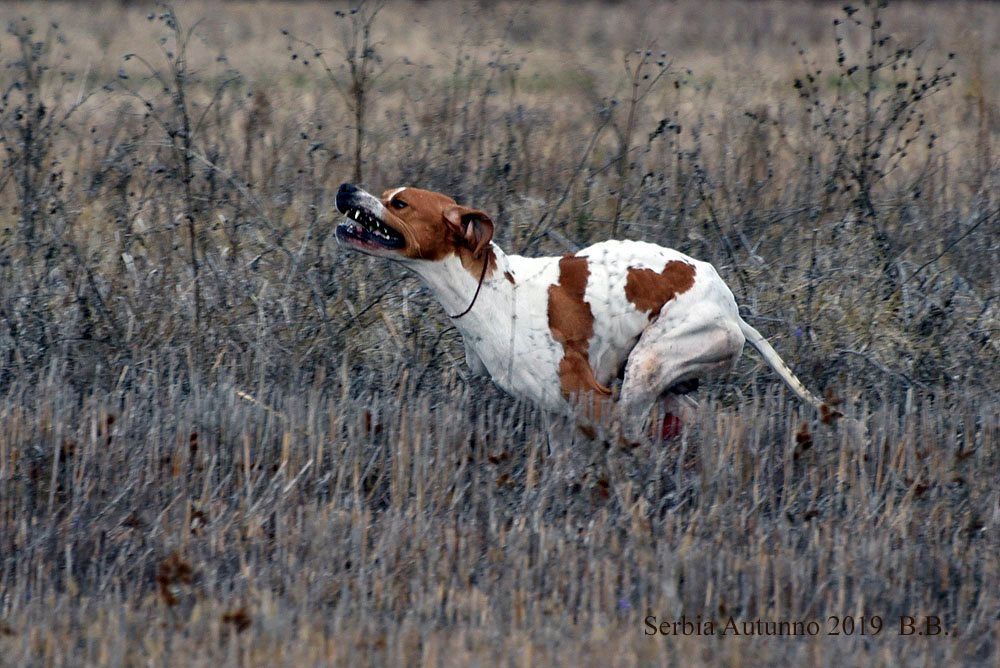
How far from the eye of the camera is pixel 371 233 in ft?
16.9

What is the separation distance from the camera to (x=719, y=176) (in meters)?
7.84

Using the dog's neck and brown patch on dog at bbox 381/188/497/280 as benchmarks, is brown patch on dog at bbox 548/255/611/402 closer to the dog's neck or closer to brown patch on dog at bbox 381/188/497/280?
the dog's neck

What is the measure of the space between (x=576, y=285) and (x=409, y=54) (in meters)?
11.2

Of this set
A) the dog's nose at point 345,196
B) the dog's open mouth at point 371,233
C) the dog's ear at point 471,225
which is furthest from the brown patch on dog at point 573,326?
the dog's nose at point 345,196

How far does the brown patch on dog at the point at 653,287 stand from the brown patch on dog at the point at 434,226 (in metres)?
0.63

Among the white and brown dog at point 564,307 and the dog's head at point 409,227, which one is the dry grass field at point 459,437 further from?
the dog's head at point 409,227

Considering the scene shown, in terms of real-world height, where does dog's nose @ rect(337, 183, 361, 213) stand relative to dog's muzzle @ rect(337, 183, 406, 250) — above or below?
above

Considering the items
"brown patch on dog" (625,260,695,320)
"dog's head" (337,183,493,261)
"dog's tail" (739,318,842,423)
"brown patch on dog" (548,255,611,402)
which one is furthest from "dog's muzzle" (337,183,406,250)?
"dog's tail" (739,318,842,423)

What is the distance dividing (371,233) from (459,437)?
3.02 feet

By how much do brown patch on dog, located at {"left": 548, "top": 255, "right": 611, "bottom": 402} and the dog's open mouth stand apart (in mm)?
672

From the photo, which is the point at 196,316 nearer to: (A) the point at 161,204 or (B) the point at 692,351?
(A) the point at 161,204

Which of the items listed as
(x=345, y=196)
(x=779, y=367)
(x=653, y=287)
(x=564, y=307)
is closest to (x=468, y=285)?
(x=564, y=307)

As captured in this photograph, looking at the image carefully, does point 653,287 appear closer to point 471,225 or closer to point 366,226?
point 471,225

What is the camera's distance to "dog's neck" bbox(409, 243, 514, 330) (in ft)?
17.2
